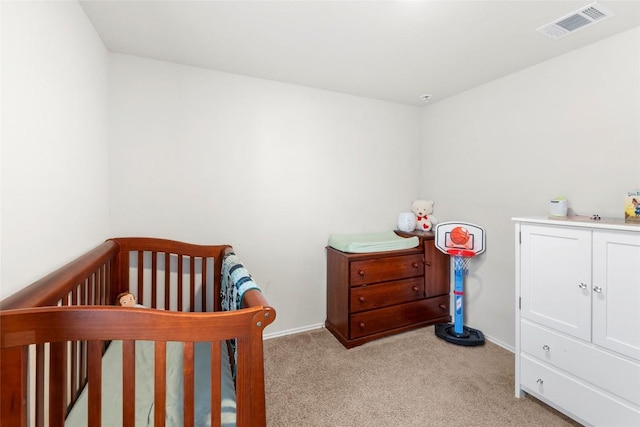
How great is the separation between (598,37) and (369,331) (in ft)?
8.59

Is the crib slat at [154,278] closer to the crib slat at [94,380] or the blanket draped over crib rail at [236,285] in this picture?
the blanket draped over crib rail at [236,285]

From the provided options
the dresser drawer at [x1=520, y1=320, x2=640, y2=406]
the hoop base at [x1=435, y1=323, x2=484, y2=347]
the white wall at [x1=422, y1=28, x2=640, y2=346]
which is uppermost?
the white wall at [x1=422, y1=28, x2=640, y2=346]

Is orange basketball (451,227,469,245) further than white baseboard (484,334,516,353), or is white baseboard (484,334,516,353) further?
orange basketball (451,227,469,245)

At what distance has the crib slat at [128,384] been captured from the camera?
0.77 meters

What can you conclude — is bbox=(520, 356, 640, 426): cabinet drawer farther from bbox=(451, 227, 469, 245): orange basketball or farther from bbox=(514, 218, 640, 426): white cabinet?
bbox=(451, 227, 469, 245): orange basketball

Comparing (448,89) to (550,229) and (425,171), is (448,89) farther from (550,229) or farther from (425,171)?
(550,229)

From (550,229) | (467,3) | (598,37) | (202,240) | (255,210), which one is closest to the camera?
(467,3)

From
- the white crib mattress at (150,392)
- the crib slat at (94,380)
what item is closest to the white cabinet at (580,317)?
the white crib mattress at (150,392)

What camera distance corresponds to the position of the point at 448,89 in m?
2.77

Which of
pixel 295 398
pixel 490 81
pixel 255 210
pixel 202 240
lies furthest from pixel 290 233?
pixel 490 81

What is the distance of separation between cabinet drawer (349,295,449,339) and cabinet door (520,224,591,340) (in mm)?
1014

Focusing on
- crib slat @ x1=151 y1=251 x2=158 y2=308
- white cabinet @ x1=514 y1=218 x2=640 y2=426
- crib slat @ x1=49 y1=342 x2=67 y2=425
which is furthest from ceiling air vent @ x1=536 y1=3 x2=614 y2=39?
crib slat @ x1=151 y1=251 x2=158 y2=308

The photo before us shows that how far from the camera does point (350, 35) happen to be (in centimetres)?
184

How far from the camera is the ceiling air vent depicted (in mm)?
1579
